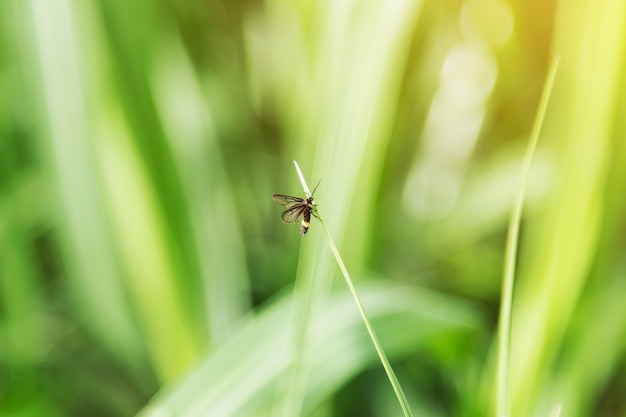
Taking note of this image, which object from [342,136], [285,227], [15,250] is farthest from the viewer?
[285,227]

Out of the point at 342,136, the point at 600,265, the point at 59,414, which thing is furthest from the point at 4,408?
the point at 600,265

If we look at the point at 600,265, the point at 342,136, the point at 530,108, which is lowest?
the point at 600,265

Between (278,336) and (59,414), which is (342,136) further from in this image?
(59,414)

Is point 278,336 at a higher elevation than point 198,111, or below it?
below

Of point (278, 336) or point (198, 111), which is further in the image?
point (198, 111)

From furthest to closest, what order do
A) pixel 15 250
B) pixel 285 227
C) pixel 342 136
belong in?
pixel 285 227 → pixel 15 250 → pixel 342 136

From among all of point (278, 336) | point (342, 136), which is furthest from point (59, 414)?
point (342, 136)
